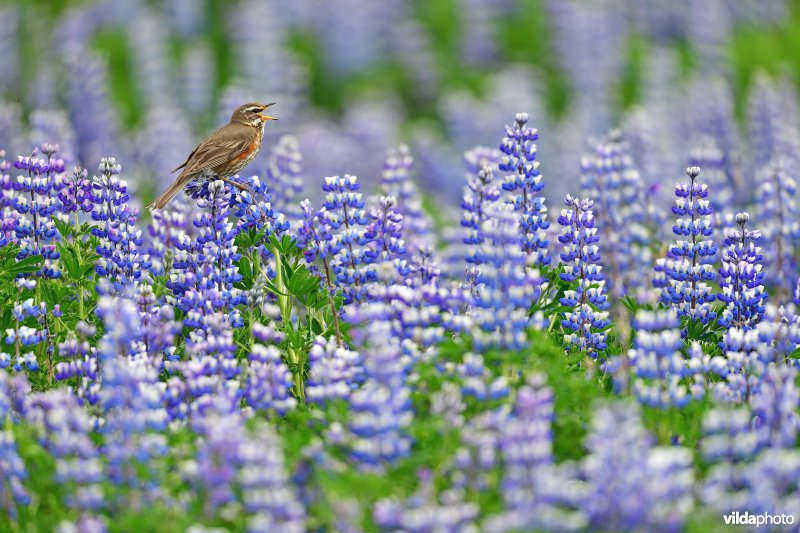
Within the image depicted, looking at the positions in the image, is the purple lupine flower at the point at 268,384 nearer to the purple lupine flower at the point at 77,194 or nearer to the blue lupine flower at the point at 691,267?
the purple lupine flower at the point at 77,194

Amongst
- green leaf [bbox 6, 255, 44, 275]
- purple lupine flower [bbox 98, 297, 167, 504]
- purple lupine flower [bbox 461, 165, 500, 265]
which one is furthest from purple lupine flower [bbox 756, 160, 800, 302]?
purple lupine flower [bbox 98, 297, 167, 504]

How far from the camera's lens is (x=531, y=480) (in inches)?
160

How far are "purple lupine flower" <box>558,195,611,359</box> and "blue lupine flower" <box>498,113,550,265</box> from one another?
5.5 inches

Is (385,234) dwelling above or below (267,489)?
above

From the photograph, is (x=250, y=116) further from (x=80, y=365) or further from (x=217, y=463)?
(x=217, y=463)

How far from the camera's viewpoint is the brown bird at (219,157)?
7234 millimetres

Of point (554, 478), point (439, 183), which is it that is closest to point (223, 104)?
point (439, 183)

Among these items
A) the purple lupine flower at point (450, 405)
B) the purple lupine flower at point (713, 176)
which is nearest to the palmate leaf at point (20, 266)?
the purple lupine flower at point (450, 405)

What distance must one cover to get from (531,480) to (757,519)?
0.77m

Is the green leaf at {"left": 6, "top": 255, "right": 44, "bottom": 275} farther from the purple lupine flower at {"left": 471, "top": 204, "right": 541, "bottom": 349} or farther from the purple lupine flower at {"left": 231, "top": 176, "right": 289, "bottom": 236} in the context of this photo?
the purple lupine flower at {"left": 471, "top": 204, "right": 541, "bottom": 349}

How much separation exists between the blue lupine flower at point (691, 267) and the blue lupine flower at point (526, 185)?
2.09 ft

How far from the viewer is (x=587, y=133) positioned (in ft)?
67.9

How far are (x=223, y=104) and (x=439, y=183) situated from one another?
218 inches

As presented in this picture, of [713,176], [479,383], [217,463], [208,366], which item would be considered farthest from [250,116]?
[217,463]
